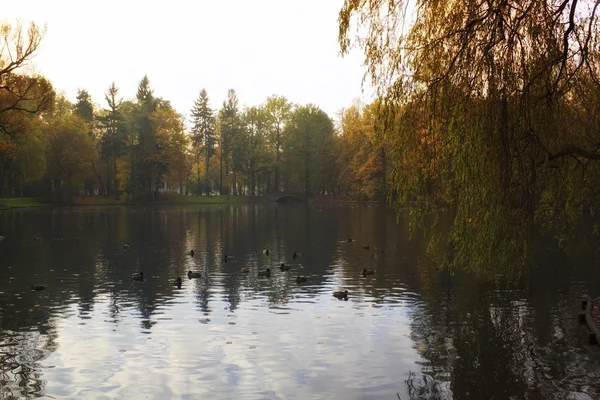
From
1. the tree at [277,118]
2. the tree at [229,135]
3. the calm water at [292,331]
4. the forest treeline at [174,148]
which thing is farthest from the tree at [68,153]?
the calm water at [292,331]

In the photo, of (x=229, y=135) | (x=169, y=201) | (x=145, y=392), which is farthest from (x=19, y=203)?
(x=145, y=392)

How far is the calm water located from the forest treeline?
218ft

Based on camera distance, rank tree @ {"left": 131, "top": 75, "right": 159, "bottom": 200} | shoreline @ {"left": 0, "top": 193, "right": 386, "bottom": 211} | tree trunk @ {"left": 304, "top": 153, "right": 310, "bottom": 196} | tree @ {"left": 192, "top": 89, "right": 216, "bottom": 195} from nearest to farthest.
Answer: shoreline @ {"left": 0, "top": 193, "right": 386, "bottom": 211}, tree @ {"left": 131, "top": 75, "right": 159, "bottom": 200}, tree trunk @ {"left": 304, "top": 153, "right": 310, "bottom": 196}, tree @ {"left": 192, "top": 89, "right": 216, "bottom": 195}

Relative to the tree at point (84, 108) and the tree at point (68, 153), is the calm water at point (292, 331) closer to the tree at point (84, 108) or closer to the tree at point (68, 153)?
the tree at point (68, 153)

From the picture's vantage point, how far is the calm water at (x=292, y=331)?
13.7 metres

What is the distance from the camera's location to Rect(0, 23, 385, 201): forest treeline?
104938 mm

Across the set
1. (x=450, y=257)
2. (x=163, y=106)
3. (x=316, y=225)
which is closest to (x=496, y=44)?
(x=450, y=257)

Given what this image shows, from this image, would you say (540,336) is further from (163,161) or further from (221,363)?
(163,161)

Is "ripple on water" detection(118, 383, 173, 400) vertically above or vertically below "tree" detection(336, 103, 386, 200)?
below

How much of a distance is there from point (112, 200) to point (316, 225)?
6588 centimetres

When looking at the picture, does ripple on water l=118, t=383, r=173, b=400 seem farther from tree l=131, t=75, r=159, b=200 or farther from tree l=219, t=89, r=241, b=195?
tree l=219, t=89, r=241, b=195

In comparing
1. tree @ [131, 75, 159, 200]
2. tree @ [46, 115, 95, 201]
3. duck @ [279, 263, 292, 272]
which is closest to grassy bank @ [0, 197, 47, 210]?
tree @ [46, 115, 95, 201]

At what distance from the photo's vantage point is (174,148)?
386 ft

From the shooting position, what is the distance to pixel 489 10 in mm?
13086
